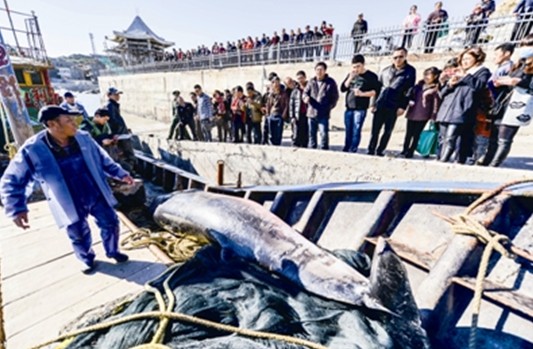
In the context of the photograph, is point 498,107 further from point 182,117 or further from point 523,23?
point 182,117

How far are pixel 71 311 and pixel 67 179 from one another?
123 centimetres

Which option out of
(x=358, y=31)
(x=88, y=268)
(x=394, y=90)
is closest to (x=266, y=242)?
(x=88, y=268)

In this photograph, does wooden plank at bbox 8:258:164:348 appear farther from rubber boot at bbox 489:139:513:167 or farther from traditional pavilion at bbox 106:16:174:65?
traditional pavilion at bbox 106:16:174:65

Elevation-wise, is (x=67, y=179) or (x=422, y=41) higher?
(x=422, y=41)

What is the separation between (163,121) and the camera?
2217 cm

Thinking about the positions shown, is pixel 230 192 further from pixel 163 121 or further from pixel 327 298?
pixel 163 121

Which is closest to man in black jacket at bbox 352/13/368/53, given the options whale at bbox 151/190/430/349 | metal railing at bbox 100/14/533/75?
metal railing at bbox 100/14/533/75

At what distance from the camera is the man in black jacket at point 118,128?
714 centimetres

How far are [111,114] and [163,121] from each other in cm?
1586

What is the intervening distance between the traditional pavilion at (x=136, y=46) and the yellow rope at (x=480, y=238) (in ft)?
135

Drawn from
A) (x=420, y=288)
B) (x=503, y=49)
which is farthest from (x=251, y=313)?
(x=503, y=49)

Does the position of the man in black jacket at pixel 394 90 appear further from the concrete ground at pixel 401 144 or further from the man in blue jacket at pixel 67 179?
the man in blue jacket at pixel 67 179

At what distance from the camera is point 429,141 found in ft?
17.4

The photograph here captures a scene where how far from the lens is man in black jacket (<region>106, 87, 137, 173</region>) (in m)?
7.14
